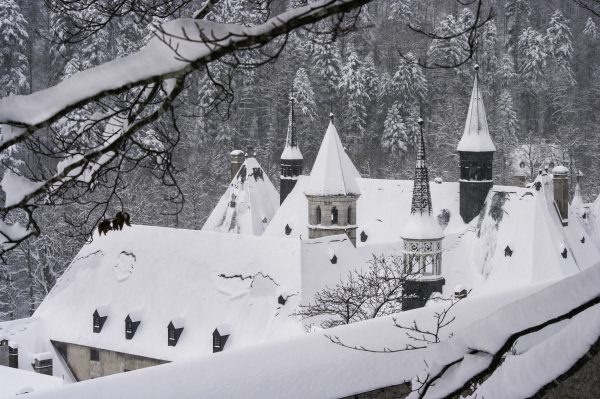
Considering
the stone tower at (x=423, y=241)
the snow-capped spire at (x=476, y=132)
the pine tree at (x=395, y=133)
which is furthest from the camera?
the pine tree at (x=395, y=133)

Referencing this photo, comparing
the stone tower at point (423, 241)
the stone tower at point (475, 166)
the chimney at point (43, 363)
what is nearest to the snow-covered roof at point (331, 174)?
the stone tower at point (475, 166)

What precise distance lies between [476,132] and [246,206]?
10.5m

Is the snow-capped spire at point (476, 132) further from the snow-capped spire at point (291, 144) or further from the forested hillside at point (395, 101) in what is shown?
the forested hillside at point (395, 101)

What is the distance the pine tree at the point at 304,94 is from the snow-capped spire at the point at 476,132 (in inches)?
680

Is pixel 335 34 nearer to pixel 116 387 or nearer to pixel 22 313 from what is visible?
pixel 116 387

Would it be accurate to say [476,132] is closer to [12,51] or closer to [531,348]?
[12,51]

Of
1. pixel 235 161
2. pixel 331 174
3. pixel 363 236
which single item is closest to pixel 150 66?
pixel 331 174

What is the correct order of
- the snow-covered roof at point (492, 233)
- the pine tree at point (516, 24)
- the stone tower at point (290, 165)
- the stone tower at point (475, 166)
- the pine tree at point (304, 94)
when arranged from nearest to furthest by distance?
1. the snow-covered roof at point (492, 233)
2. the stone tower at point (475, 166)
3. the stone tower at point (290, 165)
4. the pine tree at point (304, 94)
5. the pine tree at point (516, 24)

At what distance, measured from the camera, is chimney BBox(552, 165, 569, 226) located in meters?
31.7

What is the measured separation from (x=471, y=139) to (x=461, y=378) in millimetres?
26014

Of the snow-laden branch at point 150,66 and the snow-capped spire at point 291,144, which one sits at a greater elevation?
the snow-capped spire at point 291,144

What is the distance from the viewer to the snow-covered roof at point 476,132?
95.8 feet

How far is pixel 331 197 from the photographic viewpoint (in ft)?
94.7

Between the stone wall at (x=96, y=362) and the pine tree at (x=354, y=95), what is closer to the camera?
the stone wall at (x=96, y=362)
